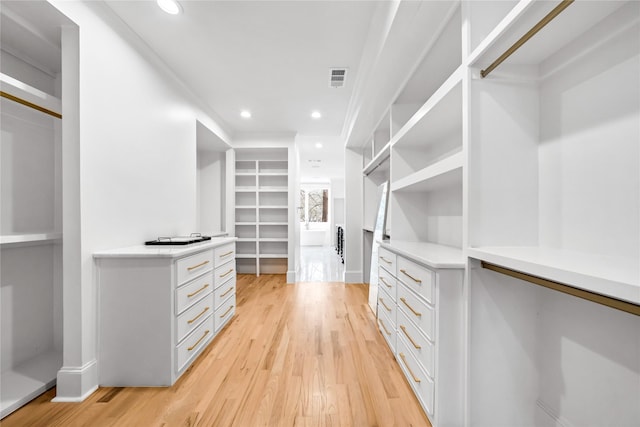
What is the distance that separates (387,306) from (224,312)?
5.18 ft

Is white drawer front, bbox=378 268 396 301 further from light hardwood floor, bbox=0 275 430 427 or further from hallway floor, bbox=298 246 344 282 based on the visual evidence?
hallway floor, bbox=298 246 344 282

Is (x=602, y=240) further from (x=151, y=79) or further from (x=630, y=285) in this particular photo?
(x=151, y=79)

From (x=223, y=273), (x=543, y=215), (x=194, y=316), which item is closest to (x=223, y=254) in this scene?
(x=223, y=273)

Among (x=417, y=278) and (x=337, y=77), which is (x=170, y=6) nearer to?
(x=337, y=77)

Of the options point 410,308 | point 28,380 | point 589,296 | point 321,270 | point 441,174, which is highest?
point 441,174

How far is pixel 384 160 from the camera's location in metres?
3.46

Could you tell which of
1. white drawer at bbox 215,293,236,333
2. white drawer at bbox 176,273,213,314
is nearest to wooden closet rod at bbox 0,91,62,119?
white drawer at bbox 176,273,213,314

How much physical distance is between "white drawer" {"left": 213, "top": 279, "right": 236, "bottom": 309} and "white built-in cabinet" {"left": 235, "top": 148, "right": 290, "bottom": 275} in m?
2.28

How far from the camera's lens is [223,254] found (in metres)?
2.58

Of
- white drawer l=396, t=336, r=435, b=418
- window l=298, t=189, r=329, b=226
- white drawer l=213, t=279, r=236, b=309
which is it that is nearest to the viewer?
white drawer l=396, t=336, r=435, b=418

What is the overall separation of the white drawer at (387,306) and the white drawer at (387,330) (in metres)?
0.04

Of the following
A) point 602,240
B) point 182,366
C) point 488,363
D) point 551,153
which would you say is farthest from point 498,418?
point 182,366

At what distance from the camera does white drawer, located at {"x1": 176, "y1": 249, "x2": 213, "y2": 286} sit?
183 centimetres

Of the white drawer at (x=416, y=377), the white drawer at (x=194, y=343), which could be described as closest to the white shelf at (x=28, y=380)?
the white drawer at (x=194, y=343)
